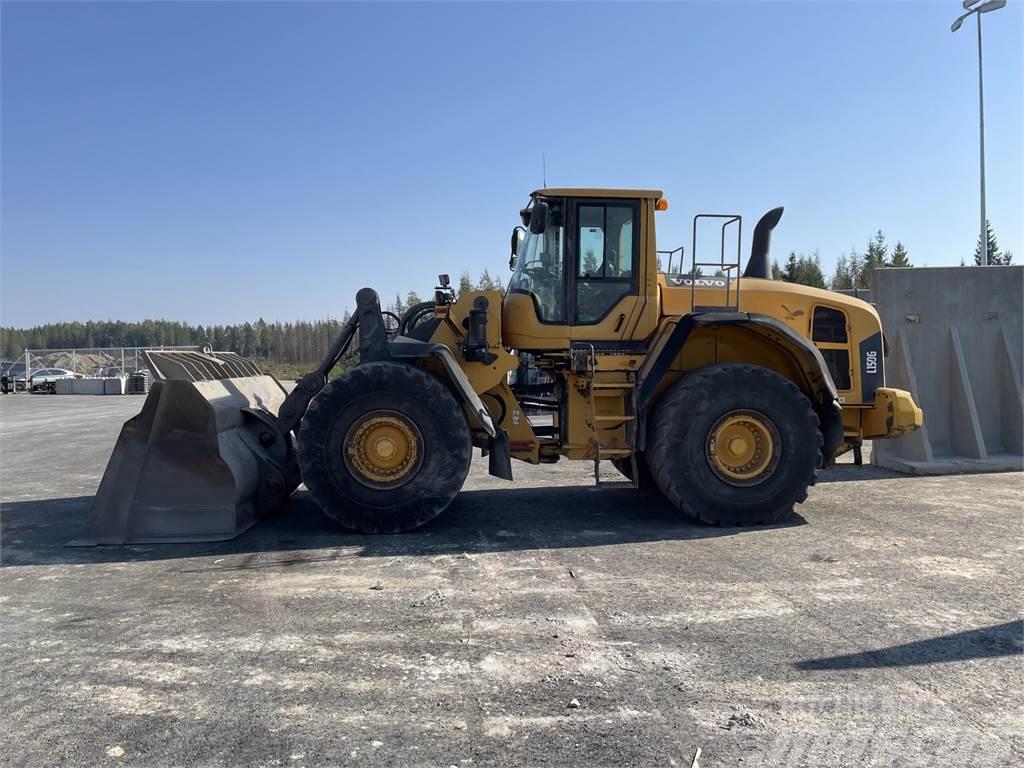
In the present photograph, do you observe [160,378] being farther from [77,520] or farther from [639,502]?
[639,502]

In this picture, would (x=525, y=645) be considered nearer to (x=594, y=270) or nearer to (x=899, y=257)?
(x=594, y=270)

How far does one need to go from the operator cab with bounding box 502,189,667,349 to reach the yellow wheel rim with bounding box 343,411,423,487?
151 cm

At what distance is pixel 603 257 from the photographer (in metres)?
7.26

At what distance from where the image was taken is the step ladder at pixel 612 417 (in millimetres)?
7082

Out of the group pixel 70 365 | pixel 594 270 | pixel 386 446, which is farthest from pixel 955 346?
pixel 70 365

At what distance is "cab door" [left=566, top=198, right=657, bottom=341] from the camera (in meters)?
7.22

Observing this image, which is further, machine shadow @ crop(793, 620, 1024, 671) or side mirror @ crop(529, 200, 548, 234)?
side mirror @ crop(529, 200, 548, 234)

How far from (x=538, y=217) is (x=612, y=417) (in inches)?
77.8

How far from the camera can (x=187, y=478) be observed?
6.43 metres

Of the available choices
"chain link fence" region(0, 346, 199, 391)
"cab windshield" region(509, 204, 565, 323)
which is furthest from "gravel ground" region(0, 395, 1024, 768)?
"chain link fence" region(0, 346, 199, 391)

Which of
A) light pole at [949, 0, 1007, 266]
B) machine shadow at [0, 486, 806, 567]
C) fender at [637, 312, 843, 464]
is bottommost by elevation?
machine shadow at [0, 486, 806, 567]

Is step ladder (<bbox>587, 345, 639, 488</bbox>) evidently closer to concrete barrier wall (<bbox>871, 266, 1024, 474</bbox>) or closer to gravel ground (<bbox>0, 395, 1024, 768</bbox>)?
gravel ground (<bbox>0, 395, 1024, 768</bbox>)

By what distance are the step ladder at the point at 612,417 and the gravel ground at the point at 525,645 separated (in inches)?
28.4

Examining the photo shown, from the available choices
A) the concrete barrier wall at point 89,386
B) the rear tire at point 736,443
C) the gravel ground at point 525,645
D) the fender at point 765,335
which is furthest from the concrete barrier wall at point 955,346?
the concrete barrier wall at point 89,386
